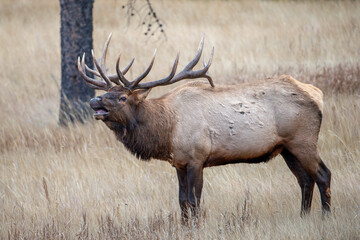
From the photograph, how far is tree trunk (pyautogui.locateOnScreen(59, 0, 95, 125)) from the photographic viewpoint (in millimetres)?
8750

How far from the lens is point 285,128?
557 cm

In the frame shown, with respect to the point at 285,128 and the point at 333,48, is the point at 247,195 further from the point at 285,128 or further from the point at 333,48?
the point at 333,48

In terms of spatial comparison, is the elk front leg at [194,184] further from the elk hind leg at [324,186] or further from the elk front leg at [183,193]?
the elk hind leg at [324,186]

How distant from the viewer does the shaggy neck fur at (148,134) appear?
5.52m

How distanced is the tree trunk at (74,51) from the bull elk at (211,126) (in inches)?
127

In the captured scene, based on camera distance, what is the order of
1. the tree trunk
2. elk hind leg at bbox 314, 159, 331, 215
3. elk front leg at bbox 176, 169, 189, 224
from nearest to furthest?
elk front leg at bbox 176, 169, 189, 224 < elk hind leg at bbox 314, 159, 331, 215 < the tree trunk

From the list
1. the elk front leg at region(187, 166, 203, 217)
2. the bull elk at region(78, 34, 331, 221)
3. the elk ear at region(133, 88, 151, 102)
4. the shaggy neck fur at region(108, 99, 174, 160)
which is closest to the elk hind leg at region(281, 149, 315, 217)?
the bull elk at region(78, 34, 331, 221)

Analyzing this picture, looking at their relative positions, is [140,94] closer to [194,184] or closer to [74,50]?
[194,184]

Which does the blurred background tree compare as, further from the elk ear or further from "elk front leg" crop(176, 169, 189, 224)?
"elk front leg" crop(176, 169, 189, 224)

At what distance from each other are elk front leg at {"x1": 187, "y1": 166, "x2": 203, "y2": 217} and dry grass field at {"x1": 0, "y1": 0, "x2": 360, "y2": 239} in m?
0.12

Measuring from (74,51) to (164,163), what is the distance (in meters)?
2.84

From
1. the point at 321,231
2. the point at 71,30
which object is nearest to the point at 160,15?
the point at 71,30

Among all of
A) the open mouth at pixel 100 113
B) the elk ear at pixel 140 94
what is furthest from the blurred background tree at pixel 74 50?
the open mouth at pixel 100 113

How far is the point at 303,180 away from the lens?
5828 millimetres
